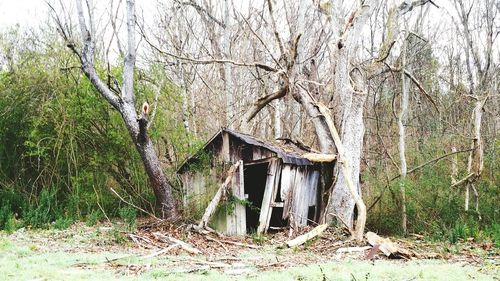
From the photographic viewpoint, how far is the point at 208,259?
26.4 feet

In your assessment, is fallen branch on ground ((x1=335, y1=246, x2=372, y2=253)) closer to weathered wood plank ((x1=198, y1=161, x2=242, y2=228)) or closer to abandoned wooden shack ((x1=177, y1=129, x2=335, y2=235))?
abandoned wooden shack ((x1=177, y1=129, x2=335, y2=235))

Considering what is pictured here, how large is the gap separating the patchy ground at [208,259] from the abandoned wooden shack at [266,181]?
33.1 inches

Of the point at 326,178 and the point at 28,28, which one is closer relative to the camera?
the point at 326,178

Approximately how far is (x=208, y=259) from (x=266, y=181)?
414cm

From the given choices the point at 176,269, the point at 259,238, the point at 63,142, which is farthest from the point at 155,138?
the point at 176,269

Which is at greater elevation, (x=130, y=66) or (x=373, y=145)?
(x=130, y=66)

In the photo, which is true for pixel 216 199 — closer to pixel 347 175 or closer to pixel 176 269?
pixel 347 175

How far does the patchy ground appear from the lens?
6258 mm

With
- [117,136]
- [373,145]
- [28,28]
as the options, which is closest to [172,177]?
[117,136]

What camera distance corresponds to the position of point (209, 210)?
425 inches

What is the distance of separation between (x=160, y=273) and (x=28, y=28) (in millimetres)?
11987

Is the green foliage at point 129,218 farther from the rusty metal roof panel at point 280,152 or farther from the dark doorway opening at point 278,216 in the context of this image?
the dark doorway opening at point 278,216

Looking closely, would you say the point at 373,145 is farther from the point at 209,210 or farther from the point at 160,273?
the point at 160,273

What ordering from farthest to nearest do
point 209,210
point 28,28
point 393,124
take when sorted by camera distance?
point 393,124, point 28,28, point 209,210
